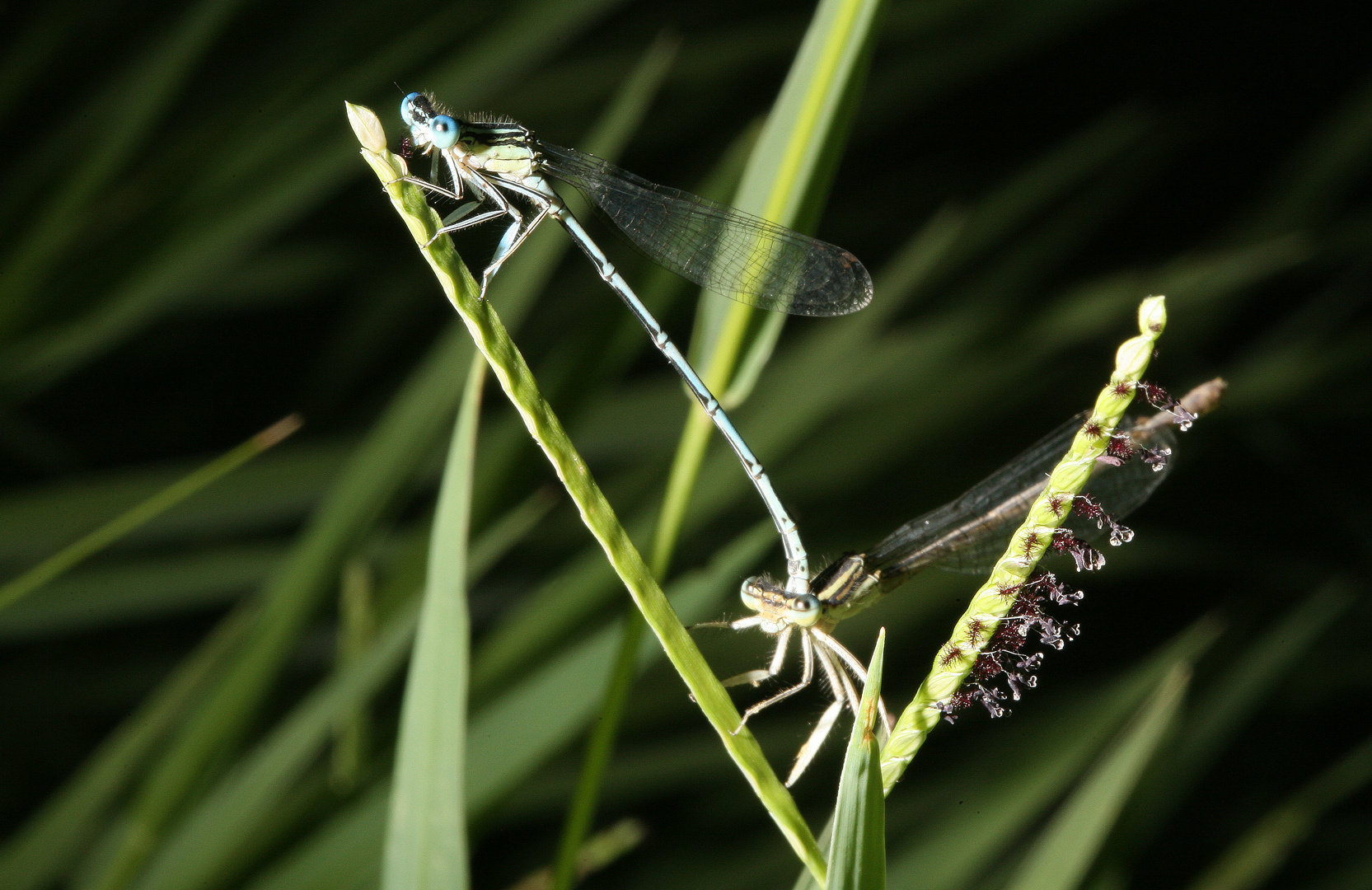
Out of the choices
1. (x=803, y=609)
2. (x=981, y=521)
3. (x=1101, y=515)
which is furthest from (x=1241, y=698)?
(x=1101, y=515)

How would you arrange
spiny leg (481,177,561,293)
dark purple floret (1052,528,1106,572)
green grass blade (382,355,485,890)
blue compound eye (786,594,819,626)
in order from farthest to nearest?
spiny leg (481,177,561,293)
blue compound eye (786,594,819,626)
green grass blade (382,355,485,890)
dark purple floret (1052,528,1106,572)

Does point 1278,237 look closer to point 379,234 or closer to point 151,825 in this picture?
point 379,234

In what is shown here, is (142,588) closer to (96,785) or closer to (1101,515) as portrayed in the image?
(96,785)

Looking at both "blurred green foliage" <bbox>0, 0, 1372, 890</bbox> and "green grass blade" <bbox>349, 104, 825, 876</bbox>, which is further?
"blurred green foliage" <bbox>0, 0, 1372, 890</bbox>

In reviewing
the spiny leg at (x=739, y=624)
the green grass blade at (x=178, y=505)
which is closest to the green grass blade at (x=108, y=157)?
the green grass blade at (x=178, y=505)

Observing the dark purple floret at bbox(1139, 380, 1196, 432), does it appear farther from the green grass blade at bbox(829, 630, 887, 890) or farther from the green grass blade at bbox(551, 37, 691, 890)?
the green grass blade at bbox(551, 37, 691, 890)

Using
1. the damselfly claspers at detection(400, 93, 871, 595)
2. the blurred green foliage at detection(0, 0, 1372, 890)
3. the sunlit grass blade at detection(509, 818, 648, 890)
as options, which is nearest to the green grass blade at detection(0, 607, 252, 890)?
the blurred green foliage at detection(0, 0, 1372, 890)
